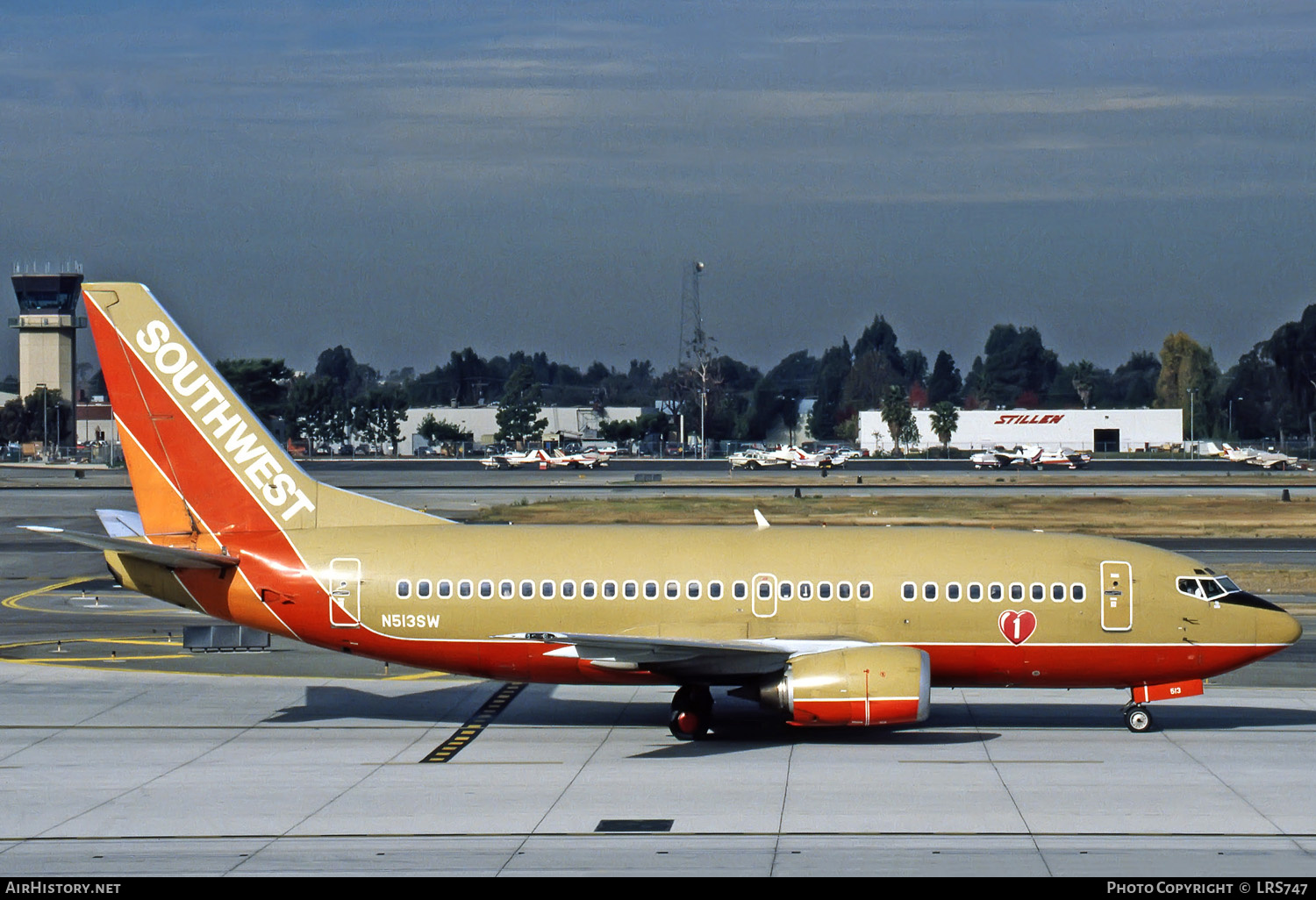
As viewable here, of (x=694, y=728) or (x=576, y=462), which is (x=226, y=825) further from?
(x=576, y=462)

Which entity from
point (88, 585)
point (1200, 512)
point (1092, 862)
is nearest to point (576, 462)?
point (1200, 512)

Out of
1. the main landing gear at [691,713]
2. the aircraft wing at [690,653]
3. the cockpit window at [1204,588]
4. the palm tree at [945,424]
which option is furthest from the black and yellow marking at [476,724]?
the palm tree at [945,424]

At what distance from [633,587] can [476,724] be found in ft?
14.6

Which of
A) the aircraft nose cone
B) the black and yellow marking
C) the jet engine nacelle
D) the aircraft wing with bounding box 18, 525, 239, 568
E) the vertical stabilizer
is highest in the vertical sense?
the vertical stabilizer

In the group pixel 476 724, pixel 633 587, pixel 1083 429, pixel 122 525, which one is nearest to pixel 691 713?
pixel 633 587

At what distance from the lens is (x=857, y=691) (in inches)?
939

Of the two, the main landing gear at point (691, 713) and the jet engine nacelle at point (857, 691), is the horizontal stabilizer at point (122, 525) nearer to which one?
the main landing gear at point (691, 713)

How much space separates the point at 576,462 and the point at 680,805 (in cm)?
11329

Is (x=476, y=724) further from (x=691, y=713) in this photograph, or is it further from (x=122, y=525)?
(x=122, y=525)

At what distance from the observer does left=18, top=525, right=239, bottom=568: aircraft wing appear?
82.0 ft

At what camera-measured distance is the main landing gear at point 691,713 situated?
25.6 m

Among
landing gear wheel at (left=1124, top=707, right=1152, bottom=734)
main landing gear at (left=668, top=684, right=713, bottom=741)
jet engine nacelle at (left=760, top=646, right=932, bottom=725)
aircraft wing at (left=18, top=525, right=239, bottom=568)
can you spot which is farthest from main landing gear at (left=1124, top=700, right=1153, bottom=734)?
aircraft wing at (left=18, top=525, right=239, bottom=568)

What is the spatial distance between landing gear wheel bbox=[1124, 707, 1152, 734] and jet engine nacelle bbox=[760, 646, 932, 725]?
496 centimetres

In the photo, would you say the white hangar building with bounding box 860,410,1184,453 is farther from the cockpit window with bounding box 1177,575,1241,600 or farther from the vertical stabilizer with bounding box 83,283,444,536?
the vertical stabilizer with bounding box 83,283,444,536
